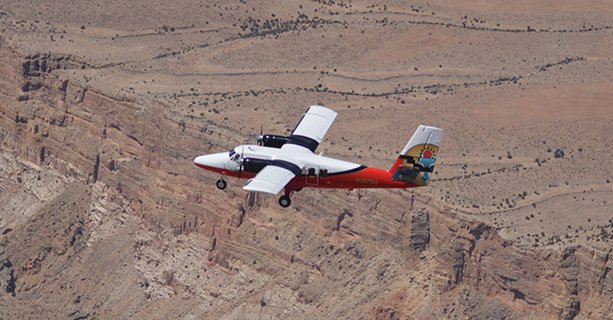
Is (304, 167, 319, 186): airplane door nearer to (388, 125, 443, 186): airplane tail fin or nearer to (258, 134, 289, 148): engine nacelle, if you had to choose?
(388, 125, 443, 186): airplane tail fin

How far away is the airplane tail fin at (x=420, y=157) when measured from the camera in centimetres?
15812

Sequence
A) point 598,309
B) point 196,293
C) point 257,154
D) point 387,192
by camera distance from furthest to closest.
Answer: point 196,293 < point 387,192 < point 598,309 < point 257,154

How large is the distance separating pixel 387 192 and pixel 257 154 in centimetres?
2571

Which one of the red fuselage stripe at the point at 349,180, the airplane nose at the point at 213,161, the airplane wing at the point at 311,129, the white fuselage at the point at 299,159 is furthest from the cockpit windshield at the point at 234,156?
the airplane wing at the point at 311,129

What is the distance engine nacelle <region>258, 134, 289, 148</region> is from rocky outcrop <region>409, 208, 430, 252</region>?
1939cm

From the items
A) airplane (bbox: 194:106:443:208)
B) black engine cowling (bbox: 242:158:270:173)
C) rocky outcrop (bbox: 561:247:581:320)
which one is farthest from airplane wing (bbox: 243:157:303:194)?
rocky outcrop (bbox: 561:247:581:320)

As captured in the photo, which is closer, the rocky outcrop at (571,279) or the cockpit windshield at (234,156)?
the cockpit windshield at (234,156)

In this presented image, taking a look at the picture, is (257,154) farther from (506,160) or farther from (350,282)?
(506,160)

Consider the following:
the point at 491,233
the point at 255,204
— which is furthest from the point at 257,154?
the point at 255,204

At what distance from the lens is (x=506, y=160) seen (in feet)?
647

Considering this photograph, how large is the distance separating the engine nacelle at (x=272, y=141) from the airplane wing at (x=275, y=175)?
14.1 feet

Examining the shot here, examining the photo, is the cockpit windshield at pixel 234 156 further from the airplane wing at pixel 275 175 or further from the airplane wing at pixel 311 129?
the airplane wing at pixel 311 129

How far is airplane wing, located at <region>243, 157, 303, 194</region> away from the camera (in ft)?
500

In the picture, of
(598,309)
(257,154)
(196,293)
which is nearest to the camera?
(257,154)
